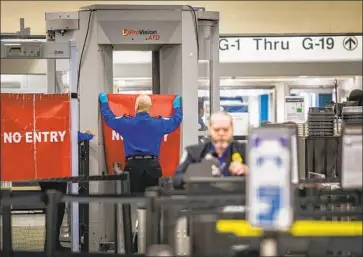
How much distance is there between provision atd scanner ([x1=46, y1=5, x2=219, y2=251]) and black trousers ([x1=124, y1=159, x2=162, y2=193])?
42 cm

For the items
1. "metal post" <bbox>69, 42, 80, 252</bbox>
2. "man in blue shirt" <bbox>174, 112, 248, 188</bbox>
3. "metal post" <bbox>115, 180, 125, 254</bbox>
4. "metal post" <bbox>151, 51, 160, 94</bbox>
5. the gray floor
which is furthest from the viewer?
"metal post" <bbox>151, 51, 160, 94</bbox>

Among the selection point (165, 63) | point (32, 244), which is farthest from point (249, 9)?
point (32, 244)

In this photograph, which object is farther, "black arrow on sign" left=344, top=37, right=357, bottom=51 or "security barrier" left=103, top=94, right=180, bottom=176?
"black arrow on sign" left=344, top=37, right=357, bottom=51

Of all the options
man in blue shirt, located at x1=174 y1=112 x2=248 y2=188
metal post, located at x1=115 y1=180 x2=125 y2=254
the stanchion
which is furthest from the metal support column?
man in blue shirt, located at x1=174 y1=112 x2=248 y2=188

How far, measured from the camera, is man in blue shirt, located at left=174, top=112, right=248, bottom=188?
4312 mm

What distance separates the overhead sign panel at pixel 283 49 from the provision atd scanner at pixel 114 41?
3781 millimetres

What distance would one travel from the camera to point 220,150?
4367mm

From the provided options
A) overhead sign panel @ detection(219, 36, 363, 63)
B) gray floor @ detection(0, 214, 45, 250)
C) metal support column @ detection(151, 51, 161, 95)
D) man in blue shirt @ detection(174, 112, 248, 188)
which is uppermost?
overhead sign panel @ detection(219, 36, 363, 63)

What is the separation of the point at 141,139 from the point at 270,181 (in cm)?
367

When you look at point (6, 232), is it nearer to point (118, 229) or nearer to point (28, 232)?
point (118, 229)

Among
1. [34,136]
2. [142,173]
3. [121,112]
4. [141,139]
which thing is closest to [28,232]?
[121,112]

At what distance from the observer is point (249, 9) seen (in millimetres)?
11211

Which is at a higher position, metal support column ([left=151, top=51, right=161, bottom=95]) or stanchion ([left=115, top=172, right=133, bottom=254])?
metal support column ([left=151, top=51, right=161, bottom=95])

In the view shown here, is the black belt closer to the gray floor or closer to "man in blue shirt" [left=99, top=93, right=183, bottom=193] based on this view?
"man in blue shirt" [left=99, top=93, right=183, bottom=193]
